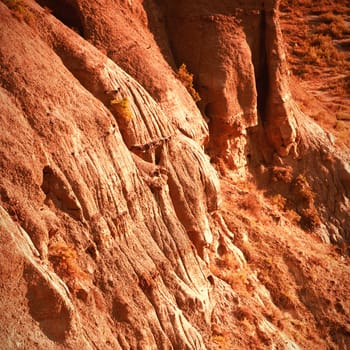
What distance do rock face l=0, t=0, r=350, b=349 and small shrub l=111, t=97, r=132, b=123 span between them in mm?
29

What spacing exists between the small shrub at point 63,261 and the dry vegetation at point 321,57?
15.2 m

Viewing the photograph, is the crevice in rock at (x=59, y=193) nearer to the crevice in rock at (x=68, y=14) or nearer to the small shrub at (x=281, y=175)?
the crevice in rock at (x=68, y=14)

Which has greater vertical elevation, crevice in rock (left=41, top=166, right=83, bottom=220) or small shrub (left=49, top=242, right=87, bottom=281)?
crevice in rock (left=41, top=166, right=83, bottom=220)

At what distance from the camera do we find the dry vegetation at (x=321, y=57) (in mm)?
25844

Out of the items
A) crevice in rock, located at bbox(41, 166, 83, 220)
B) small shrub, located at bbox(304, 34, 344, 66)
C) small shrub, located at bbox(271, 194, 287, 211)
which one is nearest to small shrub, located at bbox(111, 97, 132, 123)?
crevice in rock, located at bbox(41, 166, 83, 220)

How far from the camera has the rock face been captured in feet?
33.1

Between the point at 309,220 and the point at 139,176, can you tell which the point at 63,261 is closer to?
the point at 139,176

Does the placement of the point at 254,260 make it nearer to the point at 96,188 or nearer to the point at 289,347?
the point at 289,347

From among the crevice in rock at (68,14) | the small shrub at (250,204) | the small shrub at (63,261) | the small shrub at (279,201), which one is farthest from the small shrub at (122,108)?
the small shrub at (279,201)

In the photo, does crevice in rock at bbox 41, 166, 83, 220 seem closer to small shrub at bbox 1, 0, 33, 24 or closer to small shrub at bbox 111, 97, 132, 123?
small shrub at bbox 111, 97, 132, 123

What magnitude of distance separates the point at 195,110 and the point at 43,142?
702cm

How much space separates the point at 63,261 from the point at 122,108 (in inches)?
172

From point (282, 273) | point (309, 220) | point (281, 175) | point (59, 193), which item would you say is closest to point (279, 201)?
point (281, 175)

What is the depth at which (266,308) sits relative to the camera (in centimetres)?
1650
